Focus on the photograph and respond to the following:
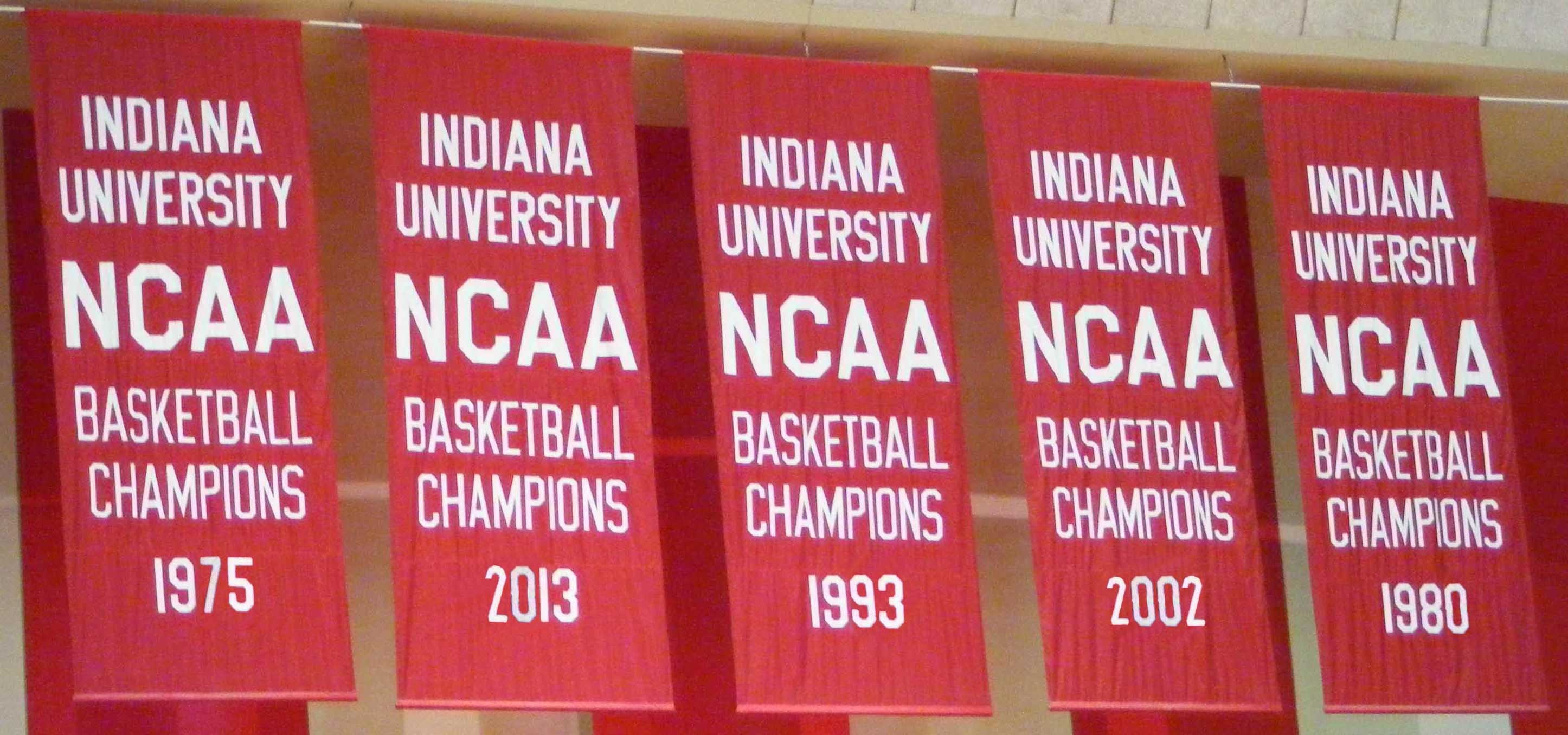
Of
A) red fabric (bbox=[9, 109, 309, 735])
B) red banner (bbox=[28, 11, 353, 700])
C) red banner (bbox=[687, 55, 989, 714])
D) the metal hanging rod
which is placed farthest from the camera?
red fabric (bbox=[9, 109, 309, 735])

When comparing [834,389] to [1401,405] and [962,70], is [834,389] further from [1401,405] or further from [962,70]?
[1401,405]

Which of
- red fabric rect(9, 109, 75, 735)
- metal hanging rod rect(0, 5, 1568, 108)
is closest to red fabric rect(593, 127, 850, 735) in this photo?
metal hanging rod rect(0, 5, 1568, 108)

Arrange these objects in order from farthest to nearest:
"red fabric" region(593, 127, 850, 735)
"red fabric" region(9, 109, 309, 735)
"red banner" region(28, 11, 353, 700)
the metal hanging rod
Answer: "red fabric" region(593, 127, 850, 735)
"red fabric" region(9, 109, 309, 735)
the metal hanging rod
"red banner" region(28, 11, 353, 700)

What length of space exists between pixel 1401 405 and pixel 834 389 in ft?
7.86

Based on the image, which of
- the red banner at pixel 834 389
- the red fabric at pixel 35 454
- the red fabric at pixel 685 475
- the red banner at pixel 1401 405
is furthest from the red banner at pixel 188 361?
the red banner at pixel 1401 405

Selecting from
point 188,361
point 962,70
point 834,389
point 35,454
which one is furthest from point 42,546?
point 962,70

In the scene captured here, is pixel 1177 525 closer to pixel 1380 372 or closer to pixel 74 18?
pixel 1380 372

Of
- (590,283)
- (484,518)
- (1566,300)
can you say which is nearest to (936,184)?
(590,283)

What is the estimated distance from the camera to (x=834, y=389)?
919cm

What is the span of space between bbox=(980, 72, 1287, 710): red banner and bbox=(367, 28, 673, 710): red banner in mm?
1534

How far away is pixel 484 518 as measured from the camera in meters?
8.62

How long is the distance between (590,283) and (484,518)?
1029 mm

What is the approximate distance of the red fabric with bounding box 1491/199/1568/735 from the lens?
455 inches

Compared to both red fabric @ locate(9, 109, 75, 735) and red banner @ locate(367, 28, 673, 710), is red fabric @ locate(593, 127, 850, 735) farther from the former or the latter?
red fabric @ locate(9, 109, 75, 735)
